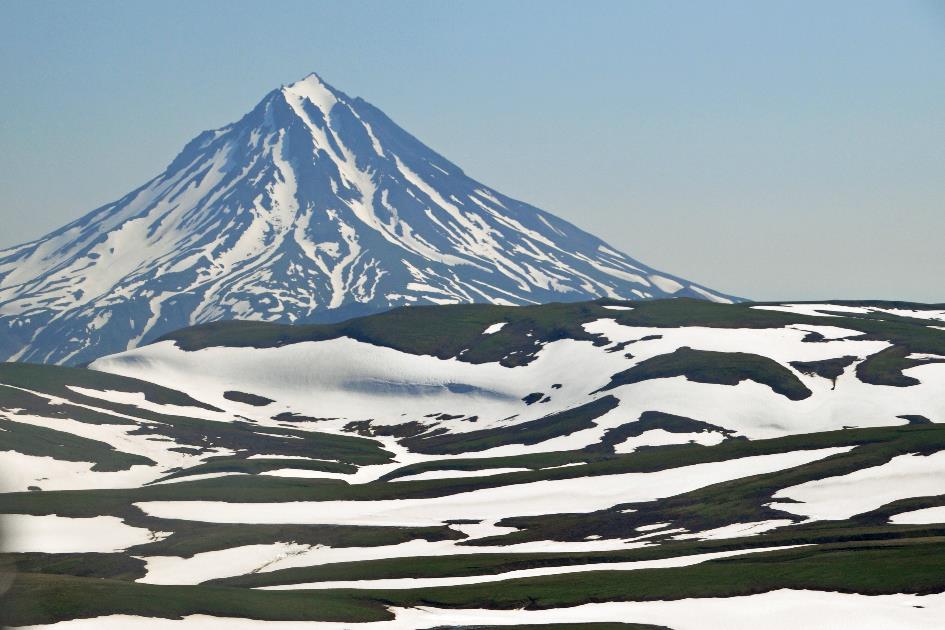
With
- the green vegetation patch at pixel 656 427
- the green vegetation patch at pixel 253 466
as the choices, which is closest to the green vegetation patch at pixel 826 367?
the green vegetation patch at pixel 656 427

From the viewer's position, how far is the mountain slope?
7119 cm

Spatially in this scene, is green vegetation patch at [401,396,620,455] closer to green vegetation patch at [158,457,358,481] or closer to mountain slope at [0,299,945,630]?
mountain slope at [0,299,945,630]

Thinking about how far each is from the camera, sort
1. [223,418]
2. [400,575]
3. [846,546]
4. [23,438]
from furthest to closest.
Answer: [223,418]
[23,438]
[400,575]
[846,546]

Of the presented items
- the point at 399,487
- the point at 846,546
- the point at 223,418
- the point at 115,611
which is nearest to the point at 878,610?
the point at 846,546

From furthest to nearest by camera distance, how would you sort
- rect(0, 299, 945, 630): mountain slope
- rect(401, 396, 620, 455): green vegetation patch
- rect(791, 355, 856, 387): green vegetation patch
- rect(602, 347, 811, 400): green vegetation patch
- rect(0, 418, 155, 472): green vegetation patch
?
rect(791, 355, 856, 387): green vegetation patch → rect(602, 347, 811, 400): green vegetation patch → rect(401, 396, 620, 455): green vegetation patch → rect(0, 418, 155, 472): green vegetation patch → rect(0, 299, 945, 630): mountain slope

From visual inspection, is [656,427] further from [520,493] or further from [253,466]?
[253,466]

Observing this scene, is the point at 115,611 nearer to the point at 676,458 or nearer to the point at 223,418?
the point at 676,458

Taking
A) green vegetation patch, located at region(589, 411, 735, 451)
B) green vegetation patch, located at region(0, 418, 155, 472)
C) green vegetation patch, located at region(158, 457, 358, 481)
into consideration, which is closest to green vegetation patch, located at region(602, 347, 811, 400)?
green vegetation patch, located at region(589, 411, 735, 451)

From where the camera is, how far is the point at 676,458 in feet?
416

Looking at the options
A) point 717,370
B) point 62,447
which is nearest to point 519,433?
point 717,370

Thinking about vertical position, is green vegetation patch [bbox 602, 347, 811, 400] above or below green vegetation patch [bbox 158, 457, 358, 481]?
above

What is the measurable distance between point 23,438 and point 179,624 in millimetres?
87832

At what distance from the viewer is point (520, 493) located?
393 ft

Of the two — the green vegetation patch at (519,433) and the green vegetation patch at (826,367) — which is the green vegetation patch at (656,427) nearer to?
the green vegetation patch at (519,433)
